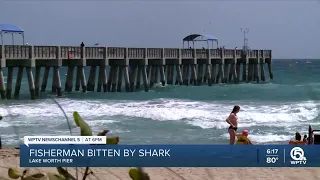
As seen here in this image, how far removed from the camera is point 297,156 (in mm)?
8711

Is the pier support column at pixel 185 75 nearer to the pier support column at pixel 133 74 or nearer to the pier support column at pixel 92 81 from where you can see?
the pier support column at pixel 133 74

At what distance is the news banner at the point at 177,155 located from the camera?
20.1ft

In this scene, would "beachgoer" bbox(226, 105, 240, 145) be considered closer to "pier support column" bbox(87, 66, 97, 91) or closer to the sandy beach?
the sandy beach

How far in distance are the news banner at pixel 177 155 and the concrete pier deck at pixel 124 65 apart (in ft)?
59.9

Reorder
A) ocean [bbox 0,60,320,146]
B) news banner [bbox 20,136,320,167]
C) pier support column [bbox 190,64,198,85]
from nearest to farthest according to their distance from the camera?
1. news banner [bbox 20,136,320,167]
2. ocean [bbox 0,60,320,146]
3. pier support column [bbox 190,64,198,85]

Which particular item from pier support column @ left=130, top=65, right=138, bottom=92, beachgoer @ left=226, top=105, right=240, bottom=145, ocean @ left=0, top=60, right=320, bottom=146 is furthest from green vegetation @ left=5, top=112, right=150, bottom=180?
pier support column @ left=130, top=65, right=138, bottom=92

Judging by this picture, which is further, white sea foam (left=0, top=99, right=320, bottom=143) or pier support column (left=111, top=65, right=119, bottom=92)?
pier support column (left=111, top=65, right=119, bottom=92)

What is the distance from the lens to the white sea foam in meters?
18.4

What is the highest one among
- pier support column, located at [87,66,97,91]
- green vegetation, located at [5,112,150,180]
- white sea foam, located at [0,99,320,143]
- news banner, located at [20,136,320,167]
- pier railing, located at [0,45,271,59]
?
green vegetation, located at [5,112,150,180]

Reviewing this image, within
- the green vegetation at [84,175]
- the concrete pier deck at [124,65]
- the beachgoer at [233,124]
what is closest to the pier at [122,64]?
the concrete pier deck at [124,65]

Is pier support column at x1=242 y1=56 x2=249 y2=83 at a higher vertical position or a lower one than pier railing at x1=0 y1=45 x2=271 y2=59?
lower

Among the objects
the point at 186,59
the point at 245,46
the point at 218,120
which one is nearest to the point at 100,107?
the point at 218,120

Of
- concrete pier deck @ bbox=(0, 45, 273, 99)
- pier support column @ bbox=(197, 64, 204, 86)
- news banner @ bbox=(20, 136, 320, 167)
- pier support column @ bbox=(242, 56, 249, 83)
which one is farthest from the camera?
pier support column @ bbox=(242, 56, 249, 83)

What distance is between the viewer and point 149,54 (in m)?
36.2
